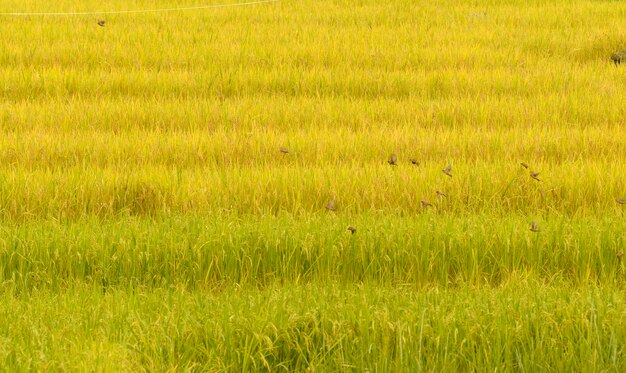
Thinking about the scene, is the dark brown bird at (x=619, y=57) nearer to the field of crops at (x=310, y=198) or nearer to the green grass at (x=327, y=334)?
the field of crops at (x=310, y=198)

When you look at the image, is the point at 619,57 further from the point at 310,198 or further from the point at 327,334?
the point at 327,334

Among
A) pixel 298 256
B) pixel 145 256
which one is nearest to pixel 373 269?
pixel 298 256

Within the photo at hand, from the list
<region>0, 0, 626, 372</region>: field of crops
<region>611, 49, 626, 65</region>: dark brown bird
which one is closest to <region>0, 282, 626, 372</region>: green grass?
<region>0, 0, 626, 372</region>: field of crops

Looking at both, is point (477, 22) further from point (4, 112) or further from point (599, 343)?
point (599, 343)

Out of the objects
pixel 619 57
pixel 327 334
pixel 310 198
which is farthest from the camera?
pixel 619 57

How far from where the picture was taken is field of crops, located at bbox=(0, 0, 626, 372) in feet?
9.62

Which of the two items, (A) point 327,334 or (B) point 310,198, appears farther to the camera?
(B) point 310,198

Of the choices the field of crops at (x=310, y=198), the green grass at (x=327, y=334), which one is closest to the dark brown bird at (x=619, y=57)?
the field of crops at (x=310, y=198)

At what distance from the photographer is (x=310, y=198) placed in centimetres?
466

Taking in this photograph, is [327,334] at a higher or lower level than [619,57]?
lower

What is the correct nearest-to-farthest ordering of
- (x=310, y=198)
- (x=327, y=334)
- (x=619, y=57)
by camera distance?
(x=327, y=334) < (x=310, y=198) < (x=619, y=57)

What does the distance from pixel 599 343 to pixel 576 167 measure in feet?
7.64

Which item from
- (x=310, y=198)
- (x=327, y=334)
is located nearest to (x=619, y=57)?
(x=310, y=198)

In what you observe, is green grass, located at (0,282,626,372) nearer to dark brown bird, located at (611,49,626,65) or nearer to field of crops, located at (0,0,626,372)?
field of crops, located at (0,0,626,372)
